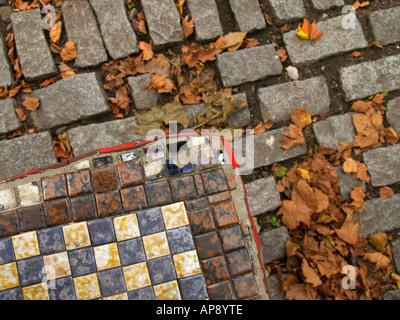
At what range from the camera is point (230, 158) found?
78.3 inches

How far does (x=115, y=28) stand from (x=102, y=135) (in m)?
0.92

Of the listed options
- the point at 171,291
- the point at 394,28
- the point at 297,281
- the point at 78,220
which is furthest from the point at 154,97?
the point at 394,28

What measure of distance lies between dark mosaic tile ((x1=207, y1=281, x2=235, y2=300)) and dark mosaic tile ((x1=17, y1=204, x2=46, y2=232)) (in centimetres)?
90

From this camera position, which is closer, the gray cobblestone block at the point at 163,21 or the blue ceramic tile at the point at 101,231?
the blue ceramic tile at the point at 101,231

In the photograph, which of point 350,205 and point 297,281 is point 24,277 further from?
point 350,205

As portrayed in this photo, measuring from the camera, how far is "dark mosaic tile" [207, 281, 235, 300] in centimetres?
180

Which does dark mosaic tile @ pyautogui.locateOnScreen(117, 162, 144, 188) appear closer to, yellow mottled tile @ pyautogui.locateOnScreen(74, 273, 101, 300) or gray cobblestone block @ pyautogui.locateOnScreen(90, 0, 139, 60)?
yellow mottled tile @ pyautogui.locateOnScreen(74, 273, 101, 300)

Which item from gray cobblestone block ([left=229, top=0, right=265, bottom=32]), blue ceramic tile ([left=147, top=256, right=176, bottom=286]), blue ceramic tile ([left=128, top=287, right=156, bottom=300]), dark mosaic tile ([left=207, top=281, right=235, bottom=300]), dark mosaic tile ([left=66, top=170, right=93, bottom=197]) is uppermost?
gray cobblestone block ([left=229, top=0, right=265, bottom=32])

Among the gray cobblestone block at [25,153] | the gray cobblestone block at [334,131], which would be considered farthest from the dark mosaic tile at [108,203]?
the gray cobblestone block at [334,131]

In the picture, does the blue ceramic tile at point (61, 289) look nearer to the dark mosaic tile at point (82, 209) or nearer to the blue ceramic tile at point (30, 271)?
the blue ceramic tile at point (30, 271)

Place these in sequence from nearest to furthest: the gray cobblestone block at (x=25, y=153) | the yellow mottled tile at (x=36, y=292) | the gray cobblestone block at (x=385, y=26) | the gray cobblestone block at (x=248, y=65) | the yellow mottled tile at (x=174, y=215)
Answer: the yellow mottled tile at (x=36, y=292) → the yellow mottled tile at (x=174, y=215) → the gray cobblestone block at (x=25, y=153) → the gray cobblestone block at (x=248, y=65) → the gray cobblestone block at (x=385, y=26)

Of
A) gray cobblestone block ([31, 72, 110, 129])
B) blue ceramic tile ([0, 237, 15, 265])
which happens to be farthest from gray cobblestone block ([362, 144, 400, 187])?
blue ceramic tile ([0, 237, 15, 265])

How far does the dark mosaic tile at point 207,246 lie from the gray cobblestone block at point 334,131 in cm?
161

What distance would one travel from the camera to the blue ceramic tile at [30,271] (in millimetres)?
1723
